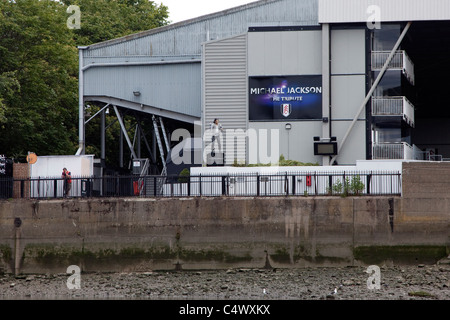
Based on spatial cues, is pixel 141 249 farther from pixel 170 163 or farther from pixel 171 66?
pixel 171 66

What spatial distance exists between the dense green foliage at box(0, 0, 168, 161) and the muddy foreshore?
13363 mm

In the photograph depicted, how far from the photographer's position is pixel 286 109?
1902 inches

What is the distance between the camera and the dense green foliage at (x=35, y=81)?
5181cm

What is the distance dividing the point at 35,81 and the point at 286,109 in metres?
15.3

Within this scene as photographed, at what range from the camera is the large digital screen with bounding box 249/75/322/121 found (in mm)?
48000

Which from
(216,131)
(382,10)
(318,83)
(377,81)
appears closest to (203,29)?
(216,131)

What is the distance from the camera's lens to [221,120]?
162 ft

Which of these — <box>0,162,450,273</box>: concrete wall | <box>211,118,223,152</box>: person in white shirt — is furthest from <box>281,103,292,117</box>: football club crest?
<box>0,162,450,273</box>: concrete wall

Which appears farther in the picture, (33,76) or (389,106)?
(33,76)

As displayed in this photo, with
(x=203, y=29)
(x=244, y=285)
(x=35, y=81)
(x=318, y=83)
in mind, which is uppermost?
(x=203, y=29)

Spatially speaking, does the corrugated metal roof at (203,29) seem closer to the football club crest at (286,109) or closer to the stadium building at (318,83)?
the stadium building at (318,83)

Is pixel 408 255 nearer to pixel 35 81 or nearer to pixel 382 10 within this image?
pixel 382 10

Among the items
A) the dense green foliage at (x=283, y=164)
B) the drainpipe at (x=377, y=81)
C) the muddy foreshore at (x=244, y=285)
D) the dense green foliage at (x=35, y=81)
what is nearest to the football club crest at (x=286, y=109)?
the dense green foliage at (x=283, y=164)

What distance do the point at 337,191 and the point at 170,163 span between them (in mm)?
13180
